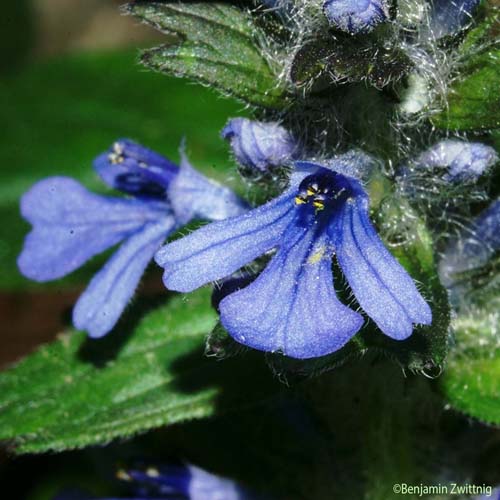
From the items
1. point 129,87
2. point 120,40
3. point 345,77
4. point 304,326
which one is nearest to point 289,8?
point 345,77

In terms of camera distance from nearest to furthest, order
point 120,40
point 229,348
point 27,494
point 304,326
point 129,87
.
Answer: point 304,326 < point 229,348 < point 27,494 < point 129,87 < point 120,40

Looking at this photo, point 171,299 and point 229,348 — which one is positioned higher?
point 229,348

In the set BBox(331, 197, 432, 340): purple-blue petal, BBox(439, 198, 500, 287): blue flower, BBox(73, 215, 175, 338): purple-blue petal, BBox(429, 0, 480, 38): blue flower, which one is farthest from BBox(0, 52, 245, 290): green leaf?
BBox(331, 197, 432, 340): purple-blue petal

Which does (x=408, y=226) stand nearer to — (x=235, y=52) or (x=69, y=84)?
(x=235, y=52)

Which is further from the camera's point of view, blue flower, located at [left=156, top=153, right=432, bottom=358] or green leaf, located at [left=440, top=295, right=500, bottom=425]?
green leaf, located at [left=440, top=295, right=500, bottom=425]

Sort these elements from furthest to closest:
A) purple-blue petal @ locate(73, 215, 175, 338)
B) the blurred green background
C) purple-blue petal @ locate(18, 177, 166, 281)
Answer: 1. the blurred green background
2. purple-blue petal @ locate(18, 177, 166, 281)
3. purple-blue petal @ locate(73, 215, 175, 338)

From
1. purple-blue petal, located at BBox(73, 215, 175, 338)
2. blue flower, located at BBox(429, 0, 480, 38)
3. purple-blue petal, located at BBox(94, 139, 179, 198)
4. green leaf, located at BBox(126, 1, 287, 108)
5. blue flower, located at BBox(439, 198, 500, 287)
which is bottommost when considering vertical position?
purple-blue petal, located at BBox(73, 215, 175, 338)

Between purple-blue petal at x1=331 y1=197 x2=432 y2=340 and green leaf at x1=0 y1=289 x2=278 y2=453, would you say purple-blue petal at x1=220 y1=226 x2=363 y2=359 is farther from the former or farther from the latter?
green leaf at x1=0 y1=289 x2=278 y2=453

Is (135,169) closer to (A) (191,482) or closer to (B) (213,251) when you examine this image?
(B) (213,251)

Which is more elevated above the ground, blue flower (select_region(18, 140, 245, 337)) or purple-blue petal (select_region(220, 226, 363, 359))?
purple-blue petal (select_region(220, 226, 363, 359))
